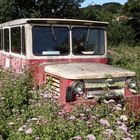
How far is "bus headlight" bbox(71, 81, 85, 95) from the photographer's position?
23.9 ft

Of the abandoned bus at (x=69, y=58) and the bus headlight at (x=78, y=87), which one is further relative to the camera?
the abandoned bus at (x=69, y=58)

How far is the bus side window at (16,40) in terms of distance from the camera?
942cm

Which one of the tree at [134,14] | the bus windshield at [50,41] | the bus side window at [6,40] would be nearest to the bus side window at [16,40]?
the bus side window at [6,40]

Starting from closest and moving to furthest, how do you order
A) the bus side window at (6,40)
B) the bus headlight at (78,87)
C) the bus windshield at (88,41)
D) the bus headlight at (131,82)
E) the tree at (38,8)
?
the bus headlight at (78,87) < the bus headlight at (131,82) < the bus windshield at (88,41) < the bus side window at (6,40) < the tree at (38,8)

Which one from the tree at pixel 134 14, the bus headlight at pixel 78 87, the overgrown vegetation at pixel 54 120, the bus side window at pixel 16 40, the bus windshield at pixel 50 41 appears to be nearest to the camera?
the overgrown vegetation at pixel 54 120

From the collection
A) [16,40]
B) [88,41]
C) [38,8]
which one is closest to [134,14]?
[38,8]

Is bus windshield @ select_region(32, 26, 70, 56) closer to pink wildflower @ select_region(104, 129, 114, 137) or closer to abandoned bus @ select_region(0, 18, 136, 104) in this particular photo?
abandoned bus @ select_region(0, 18, 136, 104)

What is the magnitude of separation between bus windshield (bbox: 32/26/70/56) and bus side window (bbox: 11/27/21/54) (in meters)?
0.90

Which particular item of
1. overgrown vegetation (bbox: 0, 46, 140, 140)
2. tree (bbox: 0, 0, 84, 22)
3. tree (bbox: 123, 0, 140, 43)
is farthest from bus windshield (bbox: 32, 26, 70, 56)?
tree (bbox: 123, 0, 140, 43)

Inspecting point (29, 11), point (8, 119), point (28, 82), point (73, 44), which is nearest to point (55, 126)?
point (8, 119)

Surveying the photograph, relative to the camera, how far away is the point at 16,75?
7605 millimetres

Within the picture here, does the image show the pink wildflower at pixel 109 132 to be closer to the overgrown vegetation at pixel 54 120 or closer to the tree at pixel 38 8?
the overgrown vegetation at pixel 54 120

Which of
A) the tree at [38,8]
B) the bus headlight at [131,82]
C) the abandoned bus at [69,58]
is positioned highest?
the tree at [38,8]

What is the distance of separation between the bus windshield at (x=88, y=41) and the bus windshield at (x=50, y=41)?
0.19 metres
